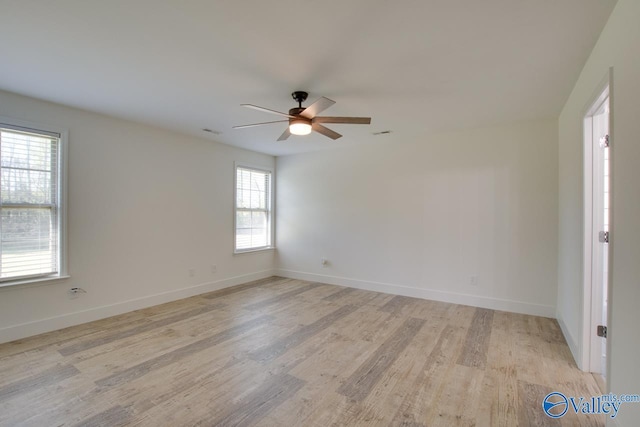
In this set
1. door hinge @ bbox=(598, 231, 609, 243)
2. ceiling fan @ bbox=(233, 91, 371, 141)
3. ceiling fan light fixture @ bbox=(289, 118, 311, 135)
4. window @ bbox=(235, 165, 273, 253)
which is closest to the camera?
door hinge @ bbox=(598, 231, 609, 243)

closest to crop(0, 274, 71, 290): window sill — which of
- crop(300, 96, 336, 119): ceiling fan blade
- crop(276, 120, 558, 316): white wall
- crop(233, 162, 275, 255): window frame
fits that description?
crop(233, 162, 275, 255): window frame

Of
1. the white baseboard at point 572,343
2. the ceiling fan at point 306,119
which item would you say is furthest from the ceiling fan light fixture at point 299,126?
the white baseboard at point 572,343

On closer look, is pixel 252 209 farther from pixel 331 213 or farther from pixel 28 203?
pixel 28 203

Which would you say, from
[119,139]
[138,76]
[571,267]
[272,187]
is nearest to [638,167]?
[571,267]

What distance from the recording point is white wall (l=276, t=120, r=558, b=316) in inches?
154

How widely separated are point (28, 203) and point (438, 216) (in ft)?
16.6

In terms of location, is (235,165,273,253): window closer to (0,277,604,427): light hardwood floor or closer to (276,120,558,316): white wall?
(276,120,558,316): white wall

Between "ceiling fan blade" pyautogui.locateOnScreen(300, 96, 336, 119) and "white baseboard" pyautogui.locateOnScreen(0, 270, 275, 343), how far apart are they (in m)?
3.37

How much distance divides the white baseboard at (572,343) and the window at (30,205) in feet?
17.1

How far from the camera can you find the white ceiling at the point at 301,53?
1811 mm

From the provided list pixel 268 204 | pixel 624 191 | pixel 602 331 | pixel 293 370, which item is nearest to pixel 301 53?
pixel 624 191

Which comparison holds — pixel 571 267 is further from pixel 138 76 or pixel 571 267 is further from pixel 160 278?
pixel 160 278
